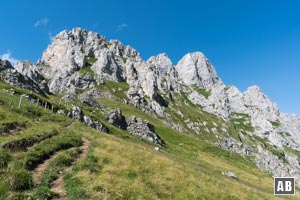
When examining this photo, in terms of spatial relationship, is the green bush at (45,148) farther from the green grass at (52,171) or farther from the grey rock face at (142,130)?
the grey rock face at (142,130)

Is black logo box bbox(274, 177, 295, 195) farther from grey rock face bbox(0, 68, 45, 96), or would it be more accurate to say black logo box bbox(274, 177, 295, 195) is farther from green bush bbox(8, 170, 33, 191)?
grey rock face bbox(0, 68, 45, 96)

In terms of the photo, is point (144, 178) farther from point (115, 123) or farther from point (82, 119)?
point (115, 123)

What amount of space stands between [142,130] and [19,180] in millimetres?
101313

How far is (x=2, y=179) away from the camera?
53.5 feet

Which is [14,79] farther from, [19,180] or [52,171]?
[19,180]

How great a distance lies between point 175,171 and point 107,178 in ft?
29.6

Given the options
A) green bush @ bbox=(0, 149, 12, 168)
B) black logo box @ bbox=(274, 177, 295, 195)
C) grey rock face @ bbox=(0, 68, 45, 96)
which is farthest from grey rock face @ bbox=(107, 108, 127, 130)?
black logo box @ bbox=(274, 177, 295, 195)

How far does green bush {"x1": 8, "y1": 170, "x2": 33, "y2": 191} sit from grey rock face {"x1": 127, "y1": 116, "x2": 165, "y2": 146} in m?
92.6

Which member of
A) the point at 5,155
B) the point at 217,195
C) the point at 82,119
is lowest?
the point at 217,195

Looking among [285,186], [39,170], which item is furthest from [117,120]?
[285,186]

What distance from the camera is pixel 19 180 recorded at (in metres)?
16.6

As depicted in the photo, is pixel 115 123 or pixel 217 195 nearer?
pixel 217 195

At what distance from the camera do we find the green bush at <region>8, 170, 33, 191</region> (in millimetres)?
16203

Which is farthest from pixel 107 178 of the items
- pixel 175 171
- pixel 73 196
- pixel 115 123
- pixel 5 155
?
pixel 115 123
